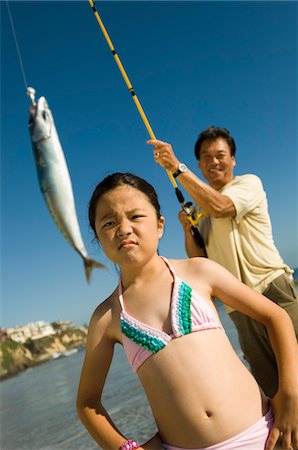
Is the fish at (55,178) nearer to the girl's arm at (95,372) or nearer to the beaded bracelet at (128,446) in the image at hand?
the girl's arm at (95,372)

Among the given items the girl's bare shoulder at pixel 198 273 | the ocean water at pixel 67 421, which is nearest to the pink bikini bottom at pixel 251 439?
the girl's bare shoulder at pixel 198 273

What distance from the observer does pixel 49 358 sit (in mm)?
56500

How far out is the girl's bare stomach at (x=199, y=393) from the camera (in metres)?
1.40

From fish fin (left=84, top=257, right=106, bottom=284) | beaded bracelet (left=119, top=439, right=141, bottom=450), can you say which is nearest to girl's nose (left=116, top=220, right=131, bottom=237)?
beaded bracelet (left=119, top=439, right=141, bottom=450)

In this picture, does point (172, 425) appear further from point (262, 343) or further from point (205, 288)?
point (262, 343)

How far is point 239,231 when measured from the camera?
262cm

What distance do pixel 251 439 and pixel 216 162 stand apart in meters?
1.85

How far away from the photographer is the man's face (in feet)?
9.48

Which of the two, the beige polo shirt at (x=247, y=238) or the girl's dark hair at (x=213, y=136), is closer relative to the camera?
the beige polo shirt at (x=247, y=238)

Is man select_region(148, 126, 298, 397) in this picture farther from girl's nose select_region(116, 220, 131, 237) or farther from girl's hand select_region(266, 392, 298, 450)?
girl's nose select_region(116, 220, 131, 237)

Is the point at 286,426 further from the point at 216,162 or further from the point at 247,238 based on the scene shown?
the point at 216,162

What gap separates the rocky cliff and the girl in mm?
45196

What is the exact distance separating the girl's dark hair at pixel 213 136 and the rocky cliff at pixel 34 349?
4438 centimetres

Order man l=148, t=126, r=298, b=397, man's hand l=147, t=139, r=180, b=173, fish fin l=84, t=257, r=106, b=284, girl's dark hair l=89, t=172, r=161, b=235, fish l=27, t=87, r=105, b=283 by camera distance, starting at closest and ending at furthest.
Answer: girl's dark hair l=89, t=172, r=161, b=235
man l=148, t=126, r=298, b=397
man's hand l=147, t=139, r=180, b=173
fish l=27, t=87, r=105, b=283
fish fin l=84, t=257, r=106, b=284
